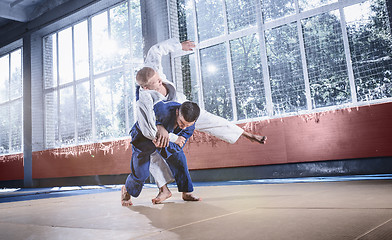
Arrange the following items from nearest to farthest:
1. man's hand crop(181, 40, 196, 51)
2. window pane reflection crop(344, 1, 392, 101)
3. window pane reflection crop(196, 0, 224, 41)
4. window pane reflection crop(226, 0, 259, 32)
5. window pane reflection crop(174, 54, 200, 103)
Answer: man's hand crop(181, 40, 196, 51)
window pane reflection crop(344, 1, 392, 101)
window pane reflection crop(226, 0, 259, 32)
window pane reflection crop(196, 0, 224, 41)
window pane reflection crop(174, 54, 200, 103)

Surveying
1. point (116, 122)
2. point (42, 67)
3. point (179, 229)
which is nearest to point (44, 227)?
point (179, 229)

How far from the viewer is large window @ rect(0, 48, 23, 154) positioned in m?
7.65

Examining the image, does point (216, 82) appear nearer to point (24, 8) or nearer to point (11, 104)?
point (24, 8)

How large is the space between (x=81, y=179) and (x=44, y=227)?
4.89 m

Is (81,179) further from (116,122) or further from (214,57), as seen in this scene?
(214,57)

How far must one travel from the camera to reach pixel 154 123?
6.73ft

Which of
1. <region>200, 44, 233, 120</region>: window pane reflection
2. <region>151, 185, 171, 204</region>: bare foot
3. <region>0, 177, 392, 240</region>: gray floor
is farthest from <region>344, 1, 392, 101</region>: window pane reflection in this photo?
<region>151, 185, 171, 204</region>: bare foot

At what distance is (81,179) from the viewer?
604cm

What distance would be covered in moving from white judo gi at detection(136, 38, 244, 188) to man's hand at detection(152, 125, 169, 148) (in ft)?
0.11

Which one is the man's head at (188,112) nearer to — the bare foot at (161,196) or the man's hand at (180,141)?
the man's hand at (180,141)

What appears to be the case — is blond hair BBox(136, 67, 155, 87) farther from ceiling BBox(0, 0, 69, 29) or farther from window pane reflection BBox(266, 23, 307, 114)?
ceiling BBox(0, 0, 69, 29)

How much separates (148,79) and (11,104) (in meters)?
7.00

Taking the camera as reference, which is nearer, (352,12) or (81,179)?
(352,12)

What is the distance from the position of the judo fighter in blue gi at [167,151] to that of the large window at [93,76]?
3.66m
